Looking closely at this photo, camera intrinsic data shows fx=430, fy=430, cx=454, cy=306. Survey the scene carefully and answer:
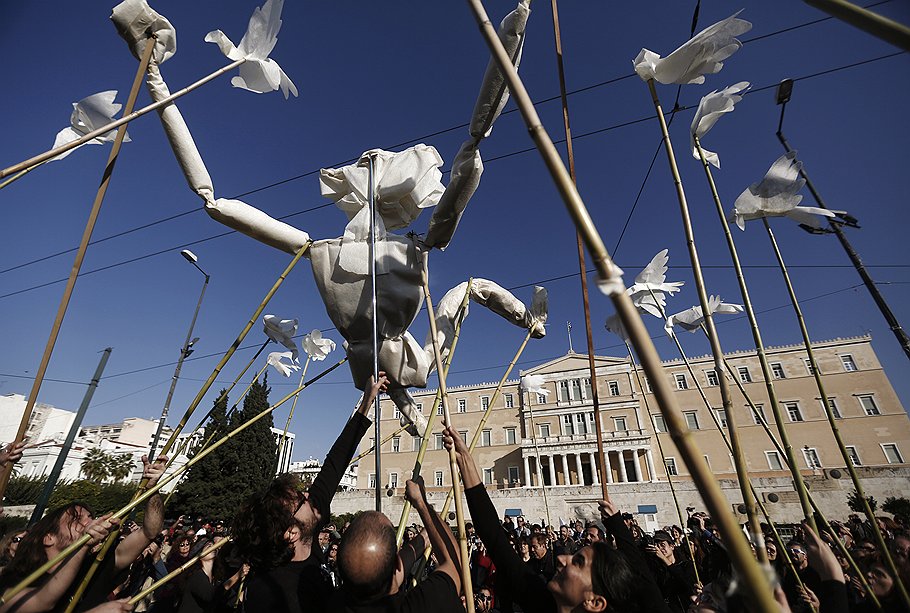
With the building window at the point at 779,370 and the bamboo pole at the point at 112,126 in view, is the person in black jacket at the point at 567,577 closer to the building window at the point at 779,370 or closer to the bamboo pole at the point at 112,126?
the bamboo pole at the point at 112,126

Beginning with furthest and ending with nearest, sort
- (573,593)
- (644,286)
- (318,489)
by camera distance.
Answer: (644,286) → (318,489) → (573,593)

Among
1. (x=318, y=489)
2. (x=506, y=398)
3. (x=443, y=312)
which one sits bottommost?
(x=318, y=489)

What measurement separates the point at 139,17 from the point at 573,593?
2952mm

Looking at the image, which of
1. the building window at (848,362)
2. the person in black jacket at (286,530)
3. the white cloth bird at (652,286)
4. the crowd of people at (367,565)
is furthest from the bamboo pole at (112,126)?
the building window at (848,362)

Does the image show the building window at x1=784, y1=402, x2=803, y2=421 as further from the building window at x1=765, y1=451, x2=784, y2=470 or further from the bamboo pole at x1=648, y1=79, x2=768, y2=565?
the bamboo pole at x1=648, y1=79, x2=768, y2=565

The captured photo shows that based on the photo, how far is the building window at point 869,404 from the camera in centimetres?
3181

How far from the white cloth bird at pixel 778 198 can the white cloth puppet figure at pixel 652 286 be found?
1087 millimetres

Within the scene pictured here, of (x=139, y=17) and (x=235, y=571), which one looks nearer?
(x=139, y=17)

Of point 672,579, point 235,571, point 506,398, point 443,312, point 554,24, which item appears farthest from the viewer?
point 506,398

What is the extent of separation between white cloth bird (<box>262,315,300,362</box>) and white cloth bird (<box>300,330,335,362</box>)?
1032 mm

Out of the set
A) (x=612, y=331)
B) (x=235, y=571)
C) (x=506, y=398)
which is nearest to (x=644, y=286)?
(x=612, y=331)

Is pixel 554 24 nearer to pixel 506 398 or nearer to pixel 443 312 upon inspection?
pixel 443 312

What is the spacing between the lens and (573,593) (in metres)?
1.67

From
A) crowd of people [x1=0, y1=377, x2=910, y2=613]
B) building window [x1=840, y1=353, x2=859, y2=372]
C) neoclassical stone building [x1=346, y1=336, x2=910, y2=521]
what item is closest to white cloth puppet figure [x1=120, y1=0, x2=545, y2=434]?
crowd of people [x1=0, y1=377, x2=910, y2=613]
